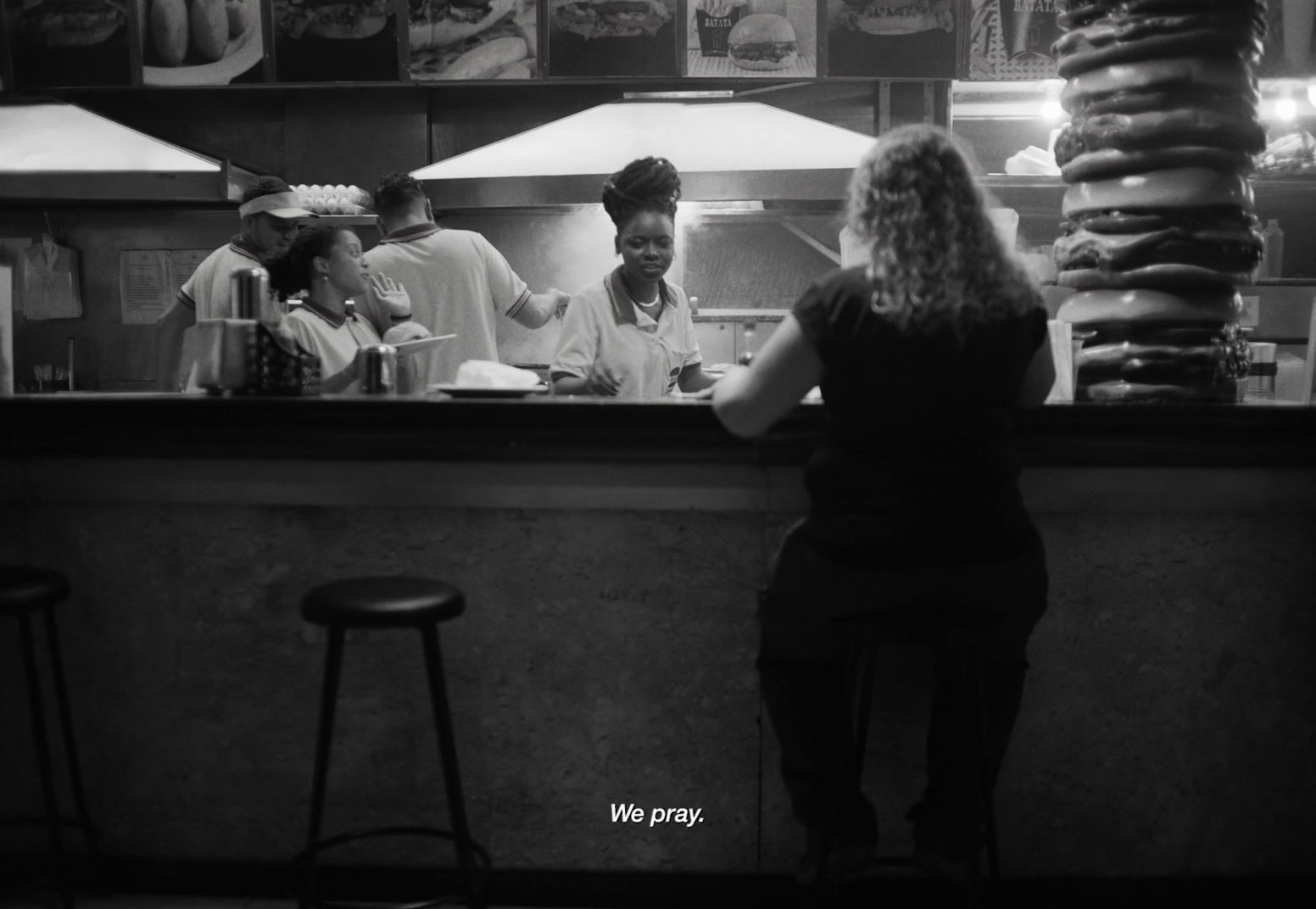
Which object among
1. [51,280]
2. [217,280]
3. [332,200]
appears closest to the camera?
[217,280]

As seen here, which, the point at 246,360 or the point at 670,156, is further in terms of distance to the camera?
the point at 670,156

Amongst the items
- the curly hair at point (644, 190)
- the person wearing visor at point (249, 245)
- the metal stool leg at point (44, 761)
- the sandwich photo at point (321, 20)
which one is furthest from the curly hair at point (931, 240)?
the sandwich photo at point (321, 20)

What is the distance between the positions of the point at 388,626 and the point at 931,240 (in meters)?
1.16

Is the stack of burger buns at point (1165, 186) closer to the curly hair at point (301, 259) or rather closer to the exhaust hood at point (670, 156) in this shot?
the exhaust hood at point (670, 156)

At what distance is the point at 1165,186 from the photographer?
94.4 inches

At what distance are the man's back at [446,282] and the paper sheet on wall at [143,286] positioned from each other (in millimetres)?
1853

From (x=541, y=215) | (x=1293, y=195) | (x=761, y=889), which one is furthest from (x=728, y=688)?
(x=1293, y=195)

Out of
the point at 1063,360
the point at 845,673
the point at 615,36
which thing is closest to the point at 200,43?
the point at 615,36

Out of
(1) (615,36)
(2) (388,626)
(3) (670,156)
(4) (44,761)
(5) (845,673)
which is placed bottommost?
(4) (44,761)

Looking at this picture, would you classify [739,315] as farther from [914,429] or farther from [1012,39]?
[914,429]

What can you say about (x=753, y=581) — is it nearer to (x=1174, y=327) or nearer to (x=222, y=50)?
(x=1174, y=327)

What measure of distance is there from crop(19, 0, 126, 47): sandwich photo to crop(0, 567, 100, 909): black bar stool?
148 inches

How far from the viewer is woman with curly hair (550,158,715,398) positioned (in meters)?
3.42

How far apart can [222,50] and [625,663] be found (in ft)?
13.2
